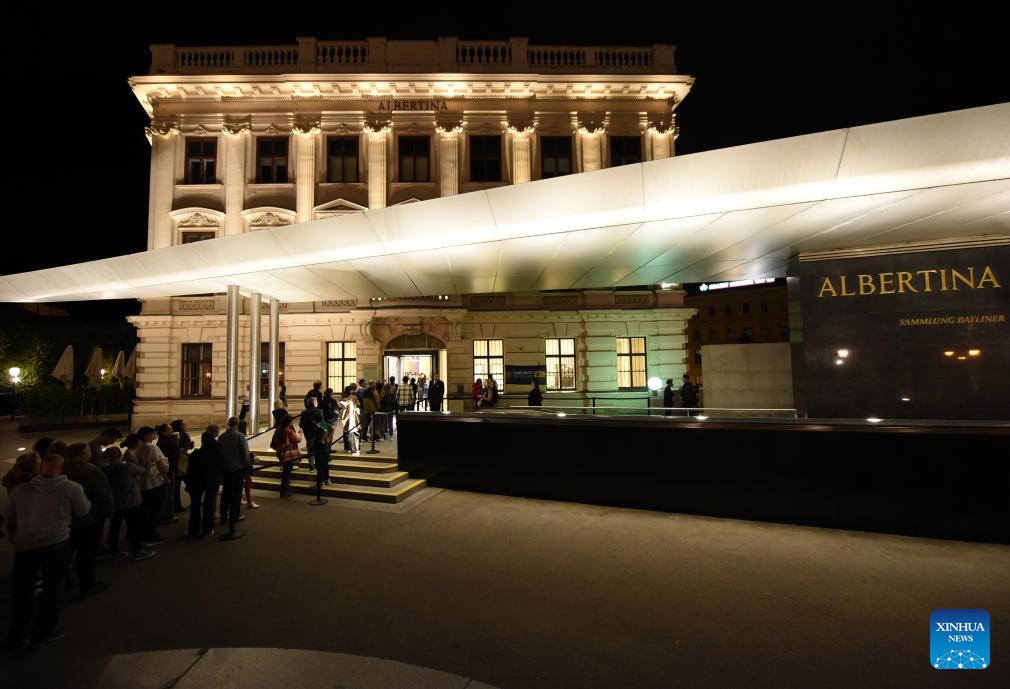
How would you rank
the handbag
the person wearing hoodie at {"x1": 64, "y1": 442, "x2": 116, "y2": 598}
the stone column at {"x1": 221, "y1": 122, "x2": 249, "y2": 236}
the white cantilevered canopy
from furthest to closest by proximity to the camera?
the stone column at {"x1": 221, "y1": 122, "x2": 249, "y2": 236}
the handbag
the white cantilevered canopy
the person wearing hoodie at {"x1": 64, "y1": 442, "x2": 116, "y2": 598}

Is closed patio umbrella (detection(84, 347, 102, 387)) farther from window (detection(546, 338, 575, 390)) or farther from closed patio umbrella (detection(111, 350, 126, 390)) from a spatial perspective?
window (detection(546, 338, 575, 390))

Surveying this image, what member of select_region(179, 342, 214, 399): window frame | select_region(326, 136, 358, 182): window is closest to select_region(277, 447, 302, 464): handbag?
select_region(179, 342, 214, 399): window frame

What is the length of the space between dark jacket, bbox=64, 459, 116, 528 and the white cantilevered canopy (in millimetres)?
5443

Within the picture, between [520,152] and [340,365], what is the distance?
43.1ft

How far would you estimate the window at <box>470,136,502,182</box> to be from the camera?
22.2m

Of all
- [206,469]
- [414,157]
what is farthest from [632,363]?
[206,469]

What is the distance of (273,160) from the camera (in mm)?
21828

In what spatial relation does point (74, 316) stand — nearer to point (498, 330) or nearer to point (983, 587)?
point (498, 330)

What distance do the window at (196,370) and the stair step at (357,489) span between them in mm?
13329

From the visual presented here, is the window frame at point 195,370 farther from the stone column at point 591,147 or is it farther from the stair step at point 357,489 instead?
the stone column at point 591,147

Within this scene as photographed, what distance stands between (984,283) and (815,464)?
4.28 metres

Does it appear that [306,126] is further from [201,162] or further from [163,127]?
[163,127]

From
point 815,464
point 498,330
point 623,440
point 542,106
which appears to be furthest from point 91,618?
point 542,106

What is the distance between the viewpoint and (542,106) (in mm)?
22141
